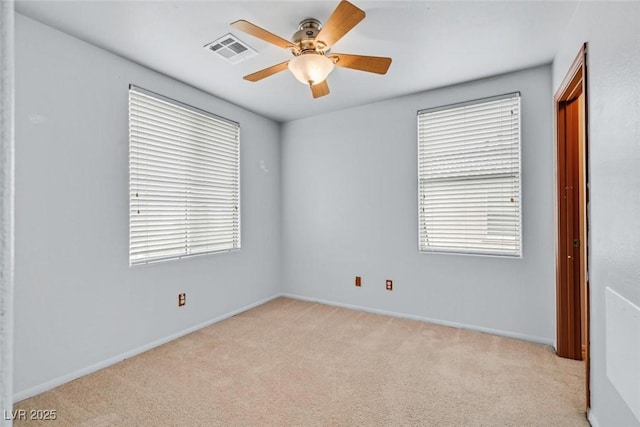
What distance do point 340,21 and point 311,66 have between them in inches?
14.4

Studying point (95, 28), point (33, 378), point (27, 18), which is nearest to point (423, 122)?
point (95, 28)

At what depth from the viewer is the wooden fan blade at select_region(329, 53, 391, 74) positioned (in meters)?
2.18

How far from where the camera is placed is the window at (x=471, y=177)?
3084mm

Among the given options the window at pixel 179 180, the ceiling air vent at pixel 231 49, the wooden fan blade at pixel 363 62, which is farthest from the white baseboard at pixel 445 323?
the ceiling air vent at pixel 231 49

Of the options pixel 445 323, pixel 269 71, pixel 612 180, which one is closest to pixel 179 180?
pixel 269 71

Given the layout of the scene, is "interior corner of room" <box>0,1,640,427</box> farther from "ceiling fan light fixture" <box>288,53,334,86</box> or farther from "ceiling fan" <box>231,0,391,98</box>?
"ceiling fan light fixture" <box>288,53,334,86</box>

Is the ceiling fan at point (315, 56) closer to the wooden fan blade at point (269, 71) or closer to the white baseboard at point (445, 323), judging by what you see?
the wooden fan blade at point (269, 71)

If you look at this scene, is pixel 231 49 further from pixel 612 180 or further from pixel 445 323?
pixel 445 323

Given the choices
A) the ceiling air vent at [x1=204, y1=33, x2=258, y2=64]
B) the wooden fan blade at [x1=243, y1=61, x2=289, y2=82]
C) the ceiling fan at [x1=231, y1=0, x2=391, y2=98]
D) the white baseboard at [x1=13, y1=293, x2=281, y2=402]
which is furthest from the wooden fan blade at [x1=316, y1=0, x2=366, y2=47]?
the white baseboard at [x1=13, y1=293, x2=281, y2=402]

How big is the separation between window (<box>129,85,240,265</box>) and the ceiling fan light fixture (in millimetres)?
1522

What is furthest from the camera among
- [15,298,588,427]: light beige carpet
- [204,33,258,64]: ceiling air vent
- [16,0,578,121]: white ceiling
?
[204,33,258,64]: ceiling air vent

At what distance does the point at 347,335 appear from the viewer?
3.19 metres

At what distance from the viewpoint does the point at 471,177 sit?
327 cm

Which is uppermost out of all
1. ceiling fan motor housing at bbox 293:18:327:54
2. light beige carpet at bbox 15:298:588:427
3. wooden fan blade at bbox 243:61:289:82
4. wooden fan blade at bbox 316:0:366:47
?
ceiling fan motor housing at bbox 293:18:327:54
